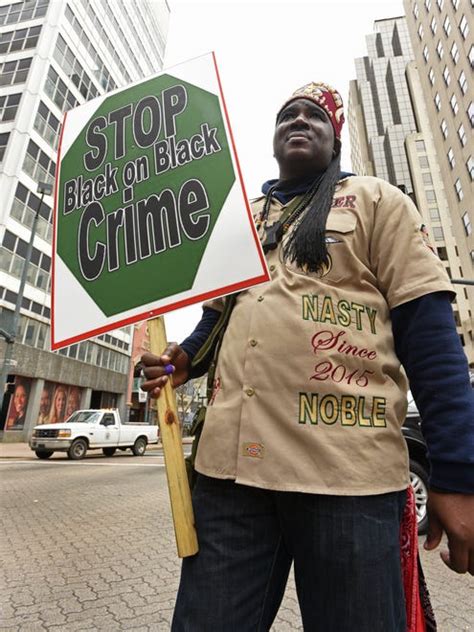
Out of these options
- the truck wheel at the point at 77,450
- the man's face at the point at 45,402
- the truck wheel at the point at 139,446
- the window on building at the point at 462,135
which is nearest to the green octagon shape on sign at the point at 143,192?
the truck wheel at the point at 77,450

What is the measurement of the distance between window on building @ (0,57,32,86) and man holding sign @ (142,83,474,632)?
30.8m

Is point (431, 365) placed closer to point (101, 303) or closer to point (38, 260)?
point (101, 303)

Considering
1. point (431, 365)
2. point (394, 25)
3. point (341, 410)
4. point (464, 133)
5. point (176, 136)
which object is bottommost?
point (341, 410)

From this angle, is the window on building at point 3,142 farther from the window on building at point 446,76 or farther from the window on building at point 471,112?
the window on building at point 446,76

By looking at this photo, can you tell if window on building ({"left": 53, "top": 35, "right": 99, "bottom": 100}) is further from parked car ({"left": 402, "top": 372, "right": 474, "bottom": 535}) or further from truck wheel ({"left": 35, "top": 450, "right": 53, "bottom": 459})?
parked car ({"left": 402, "top": 372, "right": 474, "bottom": 535})

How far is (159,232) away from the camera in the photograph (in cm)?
140

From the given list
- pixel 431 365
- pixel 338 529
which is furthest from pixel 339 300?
pixel 338 529

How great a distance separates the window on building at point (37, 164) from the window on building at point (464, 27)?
29.4m

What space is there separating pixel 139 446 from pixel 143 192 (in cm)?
1666

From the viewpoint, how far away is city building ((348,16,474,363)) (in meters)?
54.2

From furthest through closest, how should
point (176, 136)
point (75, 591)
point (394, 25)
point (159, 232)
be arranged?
1. point (394, 25)
2. point (75, 591)
3. point (176, 136)
4. point (159, 232)

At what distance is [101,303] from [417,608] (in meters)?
1.28

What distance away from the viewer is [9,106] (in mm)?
24609

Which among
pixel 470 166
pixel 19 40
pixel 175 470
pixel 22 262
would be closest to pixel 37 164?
pixel 22 262
